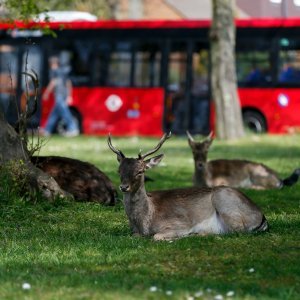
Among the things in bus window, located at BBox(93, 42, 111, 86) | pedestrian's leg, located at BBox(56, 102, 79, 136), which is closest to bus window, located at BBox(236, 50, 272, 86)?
bus window, located at BBox(93, 42, 111, 86)

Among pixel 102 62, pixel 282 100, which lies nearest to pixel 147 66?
pixel 102 62

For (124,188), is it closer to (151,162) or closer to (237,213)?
(151,162)

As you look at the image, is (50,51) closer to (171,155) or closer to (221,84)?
(221,84)

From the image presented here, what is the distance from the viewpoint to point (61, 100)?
3166 centimetres

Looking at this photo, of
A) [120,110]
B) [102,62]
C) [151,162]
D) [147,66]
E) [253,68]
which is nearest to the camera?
[151,162]

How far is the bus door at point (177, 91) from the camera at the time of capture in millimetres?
31672

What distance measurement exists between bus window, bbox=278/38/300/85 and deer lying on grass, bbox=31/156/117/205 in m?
17.5

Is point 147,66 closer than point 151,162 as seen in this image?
No

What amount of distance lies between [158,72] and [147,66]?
464mm

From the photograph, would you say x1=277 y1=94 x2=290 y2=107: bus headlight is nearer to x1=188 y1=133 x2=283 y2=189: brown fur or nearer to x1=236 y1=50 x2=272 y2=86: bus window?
x1=236 y1=50 x2=272 y2=86: bus window

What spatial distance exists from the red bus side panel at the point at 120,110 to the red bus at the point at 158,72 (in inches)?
1.2

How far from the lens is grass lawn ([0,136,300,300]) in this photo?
8.07 metres

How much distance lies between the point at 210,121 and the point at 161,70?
2147mm

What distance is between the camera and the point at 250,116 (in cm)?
3150
